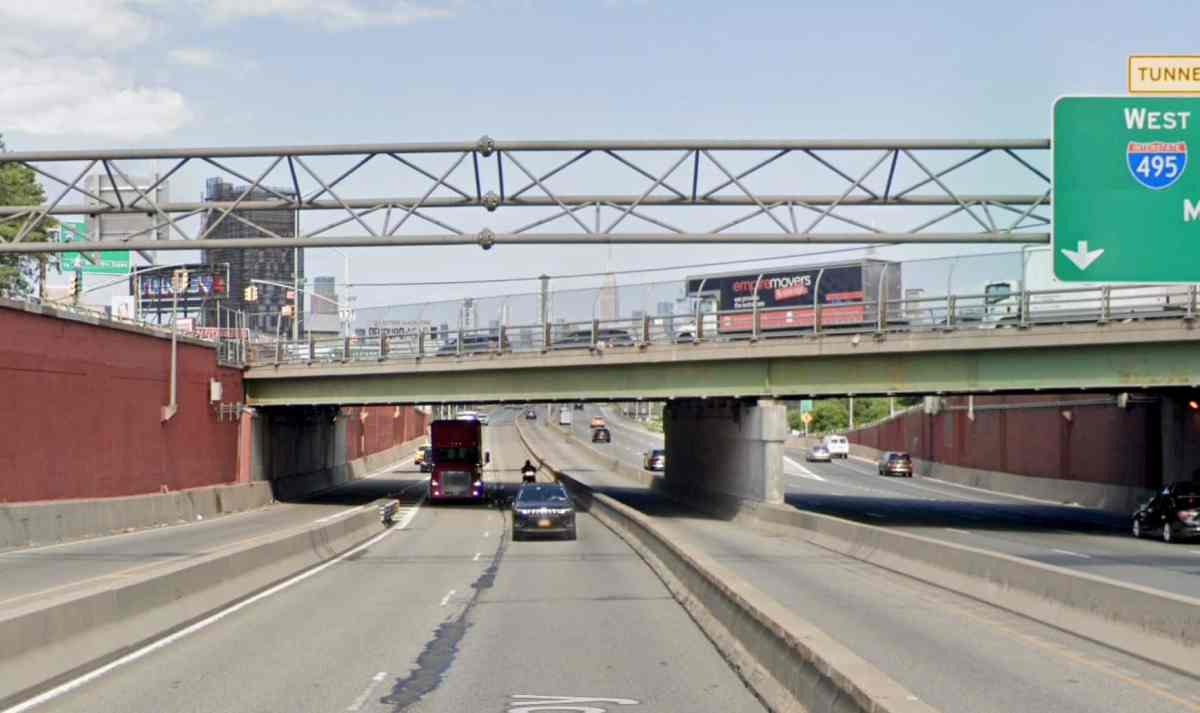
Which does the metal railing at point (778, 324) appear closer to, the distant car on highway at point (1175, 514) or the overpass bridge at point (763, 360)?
the overpass bridge at point (763, 360)

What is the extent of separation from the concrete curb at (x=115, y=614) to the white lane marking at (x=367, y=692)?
301 cm

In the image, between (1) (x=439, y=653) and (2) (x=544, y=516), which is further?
(2) (x=544, y=516)

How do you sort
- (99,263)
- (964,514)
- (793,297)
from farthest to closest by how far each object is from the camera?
(99,263) → (793,297) → (964,514)

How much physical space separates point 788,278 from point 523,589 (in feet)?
114

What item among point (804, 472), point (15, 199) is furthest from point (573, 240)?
point (15, 199)

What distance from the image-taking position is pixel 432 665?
622 inches

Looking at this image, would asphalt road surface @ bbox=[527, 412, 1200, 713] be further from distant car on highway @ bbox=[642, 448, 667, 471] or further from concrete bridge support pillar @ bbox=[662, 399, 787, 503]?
distant car on highway @ bbox=[642, 448, 667, 471]

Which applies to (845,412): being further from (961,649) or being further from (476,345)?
(961,649)

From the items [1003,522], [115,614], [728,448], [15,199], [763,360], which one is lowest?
[1003,522]

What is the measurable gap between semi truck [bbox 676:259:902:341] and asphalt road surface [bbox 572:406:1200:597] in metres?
7.35

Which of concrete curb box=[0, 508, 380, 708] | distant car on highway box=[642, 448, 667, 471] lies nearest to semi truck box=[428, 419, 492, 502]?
distant car on highway box=[642, 448, 667, 471]

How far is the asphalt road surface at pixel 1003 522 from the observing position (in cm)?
3084

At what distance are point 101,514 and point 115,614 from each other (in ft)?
79.1

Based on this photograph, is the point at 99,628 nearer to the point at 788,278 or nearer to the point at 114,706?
the point at 114,706
